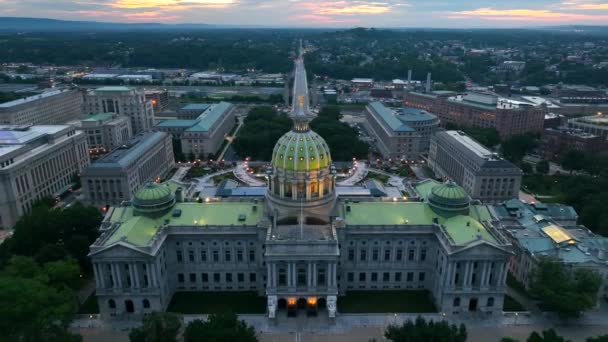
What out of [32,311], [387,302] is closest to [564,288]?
[387,302]

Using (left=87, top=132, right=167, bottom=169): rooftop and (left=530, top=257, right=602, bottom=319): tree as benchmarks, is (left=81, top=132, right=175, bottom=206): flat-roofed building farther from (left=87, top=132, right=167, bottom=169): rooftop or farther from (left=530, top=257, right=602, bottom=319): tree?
(left=530, top=257, right=602, bottom=319): tree

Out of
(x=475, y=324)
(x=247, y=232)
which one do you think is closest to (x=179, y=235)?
(x=247, y=232)

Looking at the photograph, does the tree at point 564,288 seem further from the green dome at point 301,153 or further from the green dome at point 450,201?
the green dome at point 301,153

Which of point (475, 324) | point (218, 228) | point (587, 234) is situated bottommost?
point (475, 324)

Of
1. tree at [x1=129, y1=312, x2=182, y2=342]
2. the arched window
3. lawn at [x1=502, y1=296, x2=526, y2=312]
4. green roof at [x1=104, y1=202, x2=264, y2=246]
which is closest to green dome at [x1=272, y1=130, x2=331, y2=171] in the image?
green roof at [x1=104, y1=202, x2=264, y2=246]

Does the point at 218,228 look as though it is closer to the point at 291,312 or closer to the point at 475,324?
the point at 291,312
